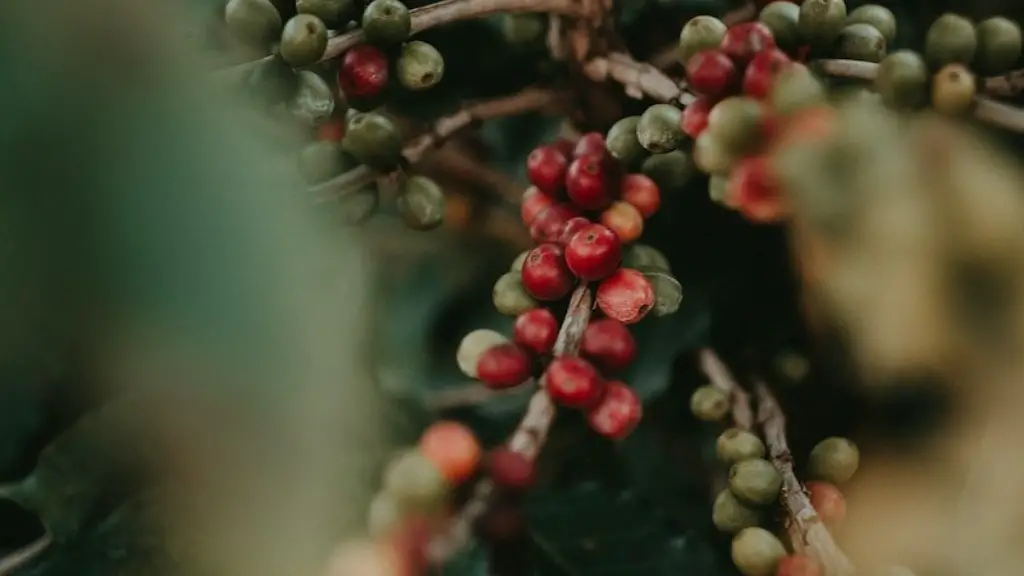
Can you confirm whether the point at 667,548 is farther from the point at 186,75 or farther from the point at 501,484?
the point at 186,75

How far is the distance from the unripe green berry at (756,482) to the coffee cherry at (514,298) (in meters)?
0.10

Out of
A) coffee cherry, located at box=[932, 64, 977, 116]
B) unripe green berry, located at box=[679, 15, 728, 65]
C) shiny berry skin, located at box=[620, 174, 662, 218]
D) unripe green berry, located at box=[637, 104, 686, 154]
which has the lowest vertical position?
shiny berry skin, located at box=[620, 174, 662, 218]

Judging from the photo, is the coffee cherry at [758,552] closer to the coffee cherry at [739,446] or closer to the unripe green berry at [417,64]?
the coffee cherry at [739,446]

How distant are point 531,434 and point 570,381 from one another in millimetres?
22

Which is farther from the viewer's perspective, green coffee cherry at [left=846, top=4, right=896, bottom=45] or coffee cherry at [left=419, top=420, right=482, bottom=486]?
green coffee cherry at [left=846, top=4, right=896, bottom=45]

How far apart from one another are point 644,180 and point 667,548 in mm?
160

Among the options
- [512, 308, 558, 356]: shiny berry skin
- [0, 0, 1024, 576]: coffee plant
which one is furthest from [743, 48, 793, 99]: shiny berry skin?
[512, 308, 558, 356]: shiny berry skin

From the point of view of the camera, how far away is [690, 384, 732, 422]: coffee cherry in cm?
44

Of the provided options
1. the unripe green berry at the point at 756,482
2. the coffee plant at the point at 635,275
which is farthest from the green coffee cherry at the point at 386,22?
the unripe green berry at the point at 756,482

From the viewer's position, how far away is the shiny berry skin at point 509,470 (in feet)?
1.01

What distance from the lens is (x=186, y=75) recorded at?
24 cm

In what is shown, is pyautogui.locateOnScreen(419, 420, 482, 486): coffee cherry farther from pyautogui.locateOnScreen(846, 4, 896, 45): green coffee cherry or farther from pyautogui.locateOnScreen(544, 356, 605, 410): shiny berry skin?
pyautogui.locateOnScreen(846, 4, 896, 45): green coffee cherry

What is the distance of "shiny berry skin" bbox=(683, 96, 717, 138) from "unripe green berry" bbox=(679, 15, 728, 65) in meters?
0.03

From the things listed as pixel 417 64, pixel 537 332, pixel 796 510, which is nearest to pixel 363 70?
pixel 417 64
